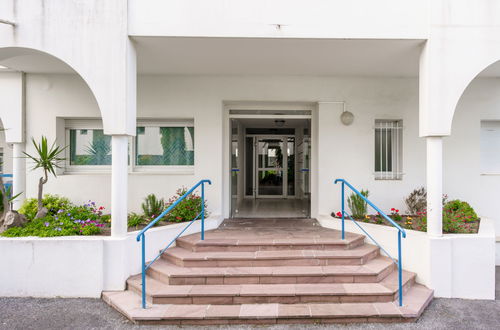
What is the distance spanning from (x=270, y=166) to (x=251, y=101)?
491 centimetres

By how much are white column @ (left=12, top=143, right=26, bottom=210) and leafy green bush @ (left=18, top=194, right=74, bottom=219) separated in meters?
0.24

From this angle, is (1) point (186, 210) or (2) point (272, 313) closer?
(2) point (272, 313)

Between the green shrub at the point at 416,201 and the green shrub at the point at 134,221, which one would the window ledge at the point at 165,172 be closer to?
the green shrub at the point at 134,221

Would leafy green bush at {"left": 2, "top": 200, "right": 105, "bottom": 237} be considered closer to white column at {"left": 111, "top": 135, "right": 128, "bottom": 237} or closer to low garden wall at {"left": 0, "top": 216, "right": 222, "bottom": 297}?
low garden wall at {"left": 0, "top": 216, "right": 222, "bottom": 297}

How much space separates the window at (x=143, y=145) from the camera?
19.8 feet

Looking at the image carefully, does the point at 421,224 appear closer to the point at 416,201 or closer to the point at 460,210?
the point at 460,210

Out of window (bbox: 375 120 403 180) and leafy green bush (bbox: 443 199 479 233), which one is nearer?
leafy green bush (bbox: 443 199 479 233)

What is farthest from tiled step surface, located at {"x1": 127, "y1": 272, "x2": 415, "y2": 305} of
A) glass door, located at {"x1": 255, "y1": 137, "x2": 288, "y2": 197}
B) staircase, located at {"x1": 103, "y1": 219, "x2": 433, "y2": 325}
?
glass door, located at {"x1": 255, "y1": 137, "x2": 288, "y2": 197}

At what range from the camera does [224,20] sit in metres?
3.95

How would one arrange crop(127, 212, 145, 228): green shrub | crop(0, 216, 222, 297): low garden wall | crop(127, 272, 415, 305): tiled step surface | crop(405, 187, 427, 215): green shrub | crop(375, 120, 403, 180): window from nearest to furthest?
crop(127, 272, 415, 305): tiled step surface, crop(0, 216, 222, 297): low garden wall, crop(127, 212, 145, 228): green shrub, crop(405, 187, 427, 215): green shrub, crop(375, 120, 403, 180): window

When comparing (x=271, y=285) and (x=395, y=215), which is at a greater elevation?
(x=395, y=215)

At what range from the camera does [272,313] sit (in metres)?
3.17

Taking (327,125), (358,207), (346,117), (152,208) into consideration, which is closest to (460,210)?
(358,207)

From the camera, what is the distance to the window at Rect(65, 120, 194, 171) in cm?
604
